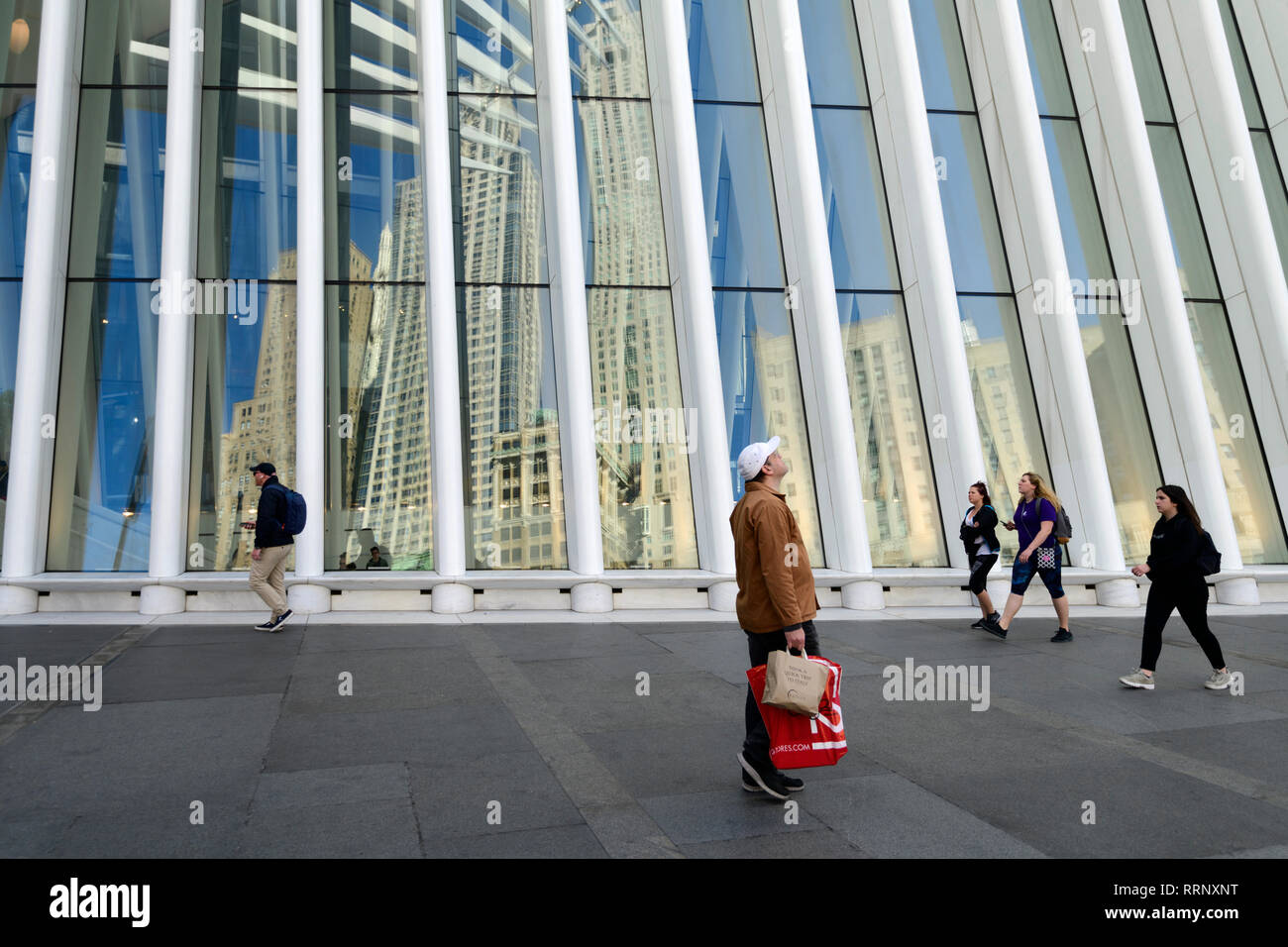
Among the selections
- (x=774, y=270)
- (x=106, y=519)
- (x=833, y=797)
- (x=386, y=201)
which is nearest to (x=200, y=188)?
(x=386, y=201)

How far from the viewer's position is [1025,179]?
13938mm

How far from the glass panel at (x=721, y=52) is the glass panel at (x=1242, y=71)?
9.35 metres

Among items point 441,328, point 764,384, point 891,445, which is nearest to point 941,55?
point 764,384

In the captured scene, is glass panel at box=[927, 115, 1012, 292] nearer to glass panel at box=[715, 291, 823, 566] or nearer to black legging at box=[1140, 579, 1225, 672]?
glass panel at box=[715, 291, 823, 566]

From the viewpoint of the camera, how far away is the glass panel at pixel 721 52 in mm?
15430

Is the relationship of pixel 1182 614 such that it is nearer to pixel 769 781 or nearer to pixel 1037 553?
pixel 1037 553

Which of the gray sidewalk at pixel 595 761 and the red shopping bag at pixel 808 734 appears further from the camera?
the red shopping bag at pixel 808 734

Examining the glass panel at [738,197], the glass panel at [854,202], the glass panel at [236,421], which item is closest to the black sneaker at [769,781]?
the glass panel at [236,421]

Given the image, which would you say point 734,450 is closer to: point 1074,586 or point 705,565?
point 705,565

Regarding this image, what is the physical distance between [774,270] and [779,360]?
5.33ft

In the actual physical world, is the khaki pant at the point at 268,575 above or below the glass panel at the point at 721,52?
below

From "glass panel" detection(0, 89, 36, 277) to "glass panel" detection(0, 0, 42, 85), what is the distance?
0.98ft

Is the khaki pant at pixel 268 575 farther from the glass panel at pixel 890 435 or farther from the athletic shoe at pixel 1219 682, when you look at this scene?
the athletic shoe at pixel 1219 682

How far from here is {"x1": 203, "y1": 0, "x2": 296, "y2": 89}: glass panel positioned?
1442cm
